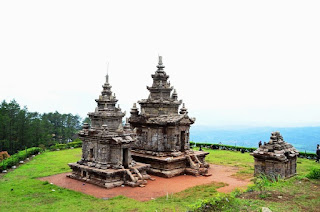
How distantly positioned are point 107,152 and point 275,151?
10970 millimetres

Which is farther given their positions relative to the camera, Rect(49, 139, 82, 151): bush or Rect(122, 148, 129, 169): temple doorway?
Rect(49, 139, 82, 151): bush

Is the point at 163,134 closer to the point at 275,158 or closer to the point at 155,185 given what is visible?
the point at 155,185

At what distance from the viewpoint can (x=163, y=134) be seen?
24.4 metres

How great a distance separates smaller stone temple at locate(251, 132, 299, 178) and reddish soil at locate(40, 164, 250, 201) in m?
1.78

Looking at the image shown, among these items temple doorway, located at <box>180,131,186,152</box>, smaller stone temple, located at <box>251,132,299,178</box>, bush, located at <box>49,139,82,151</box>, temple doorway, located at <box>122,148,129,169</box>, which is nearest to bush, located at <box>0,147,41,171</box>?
bush, located at <box>49,139,82,151</box>

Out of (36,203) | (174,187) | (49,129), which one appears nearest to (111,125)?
(174,187)

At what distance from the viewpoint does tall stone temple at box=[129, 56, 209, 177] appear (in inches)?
928

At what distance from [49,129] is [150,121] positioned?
30.9 metres

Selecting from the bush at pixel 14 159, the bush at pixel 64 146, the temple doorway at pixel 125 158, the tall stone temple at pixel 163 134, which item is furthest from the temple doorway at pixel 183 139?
the bush at pixel 64 146

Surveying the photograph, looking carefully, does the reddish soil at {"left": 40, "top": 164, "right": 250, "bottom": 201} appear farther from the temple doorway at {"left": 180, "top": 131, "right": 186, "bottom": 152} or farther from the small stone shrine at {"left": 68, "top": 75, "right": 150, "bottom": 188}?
the temple doorway at {"left": 180, "top": 131, "right": 186, "bottom": 152}

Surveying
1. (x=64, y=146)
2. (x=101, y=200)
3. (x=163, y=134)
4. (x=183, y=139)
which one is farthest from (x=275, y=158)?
(x=64, y=146)

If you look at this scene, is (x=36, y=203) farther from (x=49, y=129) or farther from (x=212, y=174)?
(x=49, y=129)

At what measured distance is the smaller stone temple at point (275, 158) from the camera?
61.3 ft

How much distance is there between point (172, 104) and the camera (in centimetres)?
2559
